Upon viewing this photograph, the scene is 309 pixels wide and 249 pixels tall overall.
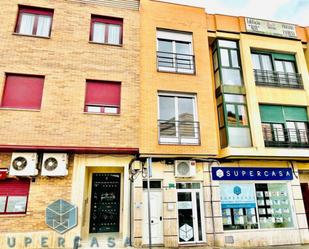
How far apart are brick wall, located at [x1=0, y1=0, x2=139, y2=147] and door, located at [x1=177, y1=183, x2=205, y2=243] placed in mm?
2852

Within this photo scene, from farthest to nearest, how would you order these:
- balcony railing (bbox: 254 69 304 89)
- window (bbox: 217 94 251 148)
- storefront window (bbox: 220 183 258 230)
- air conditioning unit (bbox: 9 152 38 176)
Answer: balcony railing (bbox: 254 69 304 89) < window (bbox: 217 94 251 148) < storefront window (bbox: 220 183 258 230) < air conditioning unit (bbox: 9 152 38 176)

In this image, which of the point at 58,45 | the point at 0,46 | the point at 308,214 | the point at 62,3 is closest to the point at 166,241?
the point at 308,214

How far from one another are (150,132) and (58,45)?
205 inches

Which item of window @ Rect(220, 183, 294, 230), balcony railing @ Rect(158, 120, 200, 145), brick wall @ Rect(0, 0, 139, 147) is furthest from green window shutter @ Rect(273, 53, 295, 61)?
brick wall @ Rect(0, 0, 139, 147)

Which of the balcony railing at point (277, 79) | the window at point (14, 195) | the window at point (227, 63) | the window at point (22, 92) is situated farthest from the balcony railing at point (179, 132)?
the window at point (14, 195)

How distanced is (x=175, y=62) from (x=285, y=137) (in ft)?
19.7

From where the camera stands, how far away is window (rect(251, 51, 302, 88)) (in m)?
10.9

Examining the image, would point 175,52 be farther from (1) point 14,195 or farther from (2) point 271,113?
(1) point 14,195

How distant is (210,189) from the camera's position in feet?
30.1

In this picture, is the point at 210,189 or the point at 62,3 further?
the point at 62,3

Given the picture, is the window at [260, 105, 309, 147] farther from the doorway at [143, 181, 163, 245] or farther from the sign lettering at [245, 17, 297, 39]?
the doorway at [143, 181, 163, 245]

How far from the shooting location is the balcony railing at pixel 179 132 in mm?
9211

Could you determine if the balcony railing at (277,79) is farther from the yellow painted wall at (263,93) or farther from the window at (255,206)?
the window at (255,206)

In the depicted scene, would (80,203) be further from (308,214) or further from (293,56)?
(293,56)
